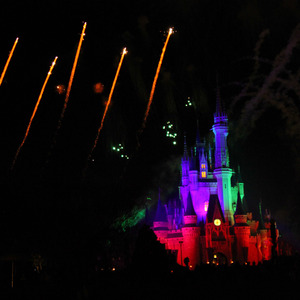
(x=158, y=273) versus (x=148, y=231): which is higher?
(x=148, y=231)

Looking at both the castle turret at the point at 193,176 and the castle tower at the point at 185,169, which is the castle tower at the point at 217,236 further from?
the castle tower at the point at 185,169

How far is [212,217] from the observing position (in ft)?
234

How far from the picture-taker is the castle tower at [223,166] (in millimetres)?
74188

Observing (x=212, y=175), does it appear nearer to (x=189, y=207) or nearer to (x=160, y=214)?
(x=189, y=207)

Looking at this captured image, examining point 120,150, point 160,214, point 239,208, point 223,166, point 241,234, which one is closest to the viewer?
point 120,150

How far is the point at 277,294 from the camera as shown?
2559 cm

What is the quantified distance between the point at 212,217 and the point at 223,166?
25.3 ft

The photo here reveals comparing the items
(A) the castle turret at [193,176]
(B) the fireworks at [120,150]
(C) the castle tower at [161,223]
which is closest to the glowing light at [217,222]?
(A) the castle turret at [193,176]

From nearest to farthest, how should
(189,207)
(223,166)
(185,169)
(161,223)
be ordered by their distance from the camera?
(189,207)
(223,166)
(161,223)
(185,169)

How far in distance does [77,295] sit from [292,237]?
6421cm

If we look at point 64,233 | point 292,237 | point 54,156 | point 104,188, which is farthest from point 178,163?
point 64,233

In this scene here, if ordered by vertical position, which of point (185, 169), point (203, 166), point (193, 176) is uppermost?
point (203, 166)

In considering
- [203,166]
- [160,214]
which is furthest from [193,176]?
[160,214]

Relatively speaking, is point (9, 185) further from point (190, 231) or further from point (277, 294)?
point (190, 231)
